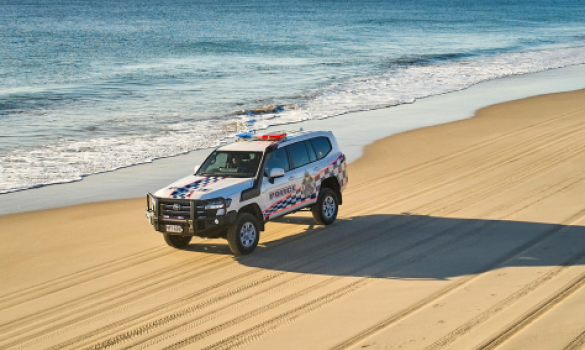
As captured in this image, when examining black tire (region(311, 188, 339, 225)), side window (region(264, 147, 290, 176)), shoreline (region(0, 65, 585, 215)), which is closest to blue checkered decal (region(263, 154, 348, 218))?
black tire (region(311, 188, 339, 225))

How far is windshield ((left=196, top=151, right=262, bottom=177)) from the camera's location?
11.2m

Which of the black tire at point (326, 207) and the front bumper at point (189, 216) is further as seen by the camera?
the black tire at point (326, 207)

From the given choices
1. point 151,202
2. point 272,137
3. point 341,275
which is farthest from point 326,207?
point 151,202

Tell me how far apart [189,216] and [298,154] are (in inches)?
105

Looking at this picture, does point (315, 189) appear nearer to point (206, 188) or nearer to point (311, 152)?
point (311, 152)

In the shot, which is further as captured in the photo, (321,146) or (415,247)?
(321,146)

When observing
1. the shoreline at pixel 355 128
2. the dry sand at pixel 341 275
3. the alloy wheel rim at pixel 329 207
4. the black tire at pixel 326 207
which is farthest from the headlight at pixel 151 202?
the shoreline at pixel 355 128

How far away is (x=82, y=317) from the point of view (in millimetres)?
8438

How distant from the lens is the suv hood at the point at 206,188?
1040 cm

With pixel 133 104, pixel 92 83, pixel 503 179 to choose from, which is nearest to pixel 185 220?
pixel 503 179

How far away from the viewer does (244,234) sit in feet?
35.1

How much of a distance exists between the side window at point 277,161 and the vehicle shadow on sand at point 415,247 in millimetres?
1262

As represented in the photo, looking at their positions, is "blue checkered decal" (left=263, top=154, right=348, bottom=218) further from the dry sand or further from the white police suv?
the dry sand

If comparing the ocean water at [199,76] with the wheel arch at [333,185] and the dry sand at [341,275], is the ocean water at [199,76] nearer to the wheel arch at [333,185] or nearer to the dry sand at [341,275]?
the dry sand at [341,275]
